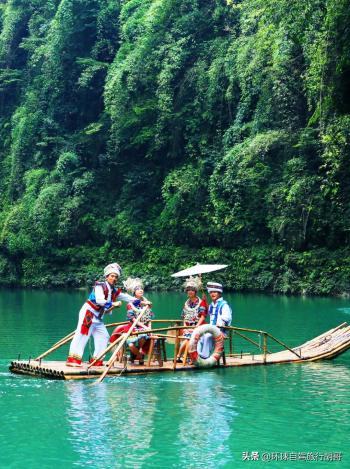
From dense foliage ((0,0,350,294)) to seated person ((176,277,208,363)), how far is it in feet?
32.6

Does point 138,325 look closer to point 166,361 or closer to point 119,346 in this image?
point 166,361

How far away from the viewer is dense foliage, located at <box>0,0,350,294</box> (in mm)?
28844

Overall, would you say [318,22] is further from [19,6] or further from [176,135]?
[19,6]

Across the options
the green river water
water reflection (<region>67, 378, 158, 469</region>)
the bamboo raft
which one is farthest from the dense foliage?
water reflection (<region>67, 378, 158, 469</region>)

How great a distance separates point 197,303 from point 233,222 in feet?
61.0

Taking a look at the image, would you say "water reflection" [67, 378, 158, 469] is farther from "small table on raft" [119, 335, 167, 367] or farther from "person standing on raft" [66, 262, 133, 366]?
"small table on raft" [119, 335, 167, 367]

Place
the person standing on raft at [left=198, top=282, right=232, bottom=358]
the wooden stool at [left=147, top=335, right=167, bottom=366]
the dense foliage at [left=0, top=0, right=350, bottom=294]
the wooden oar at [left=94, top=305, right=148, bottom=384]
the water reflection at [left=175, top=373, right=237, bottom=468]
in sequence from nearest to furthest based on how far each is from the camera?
1. the water reflection at [left=175, top=373, right=237, bottom=468]
2. the wooden oar at [left=94, top=305, right=148, bottom=384]
3. the wooden stool at [left=147, top=335, right=167, bottom=366]
4. the person standing on raft at [left=198, top=282, right=232, bottom=358]
5. the dense foliage at [left=0, top=0, right=350, bottom=294]

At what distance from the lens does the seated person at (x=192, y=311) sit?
1285 cm

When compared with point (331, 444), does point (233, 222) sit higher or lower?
higher

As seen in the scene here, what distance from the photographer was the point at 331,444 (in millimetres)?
8516

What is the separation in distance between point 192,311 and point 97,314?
170cm

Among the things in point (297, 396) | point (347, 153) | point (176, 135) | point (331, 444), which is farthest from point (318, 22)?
point (176, 135)

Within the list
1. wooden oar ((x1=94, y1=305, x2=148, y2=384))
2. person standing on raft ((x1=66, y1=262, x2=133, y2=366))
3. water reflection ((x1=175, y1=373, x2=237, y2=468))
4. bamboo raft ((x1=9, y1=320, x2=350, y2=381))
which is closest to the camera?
water reflection ((x1=175, y1=373, x2=237, y2=468))

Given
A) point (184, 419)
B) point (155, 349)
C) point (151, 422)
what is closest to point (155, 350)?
point (155, 349)
